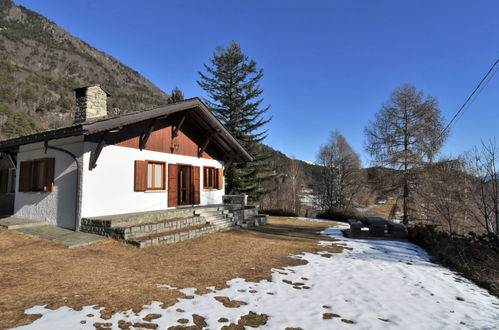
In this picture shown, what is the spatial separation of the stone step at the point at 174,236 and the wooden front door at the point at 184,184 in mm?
2923

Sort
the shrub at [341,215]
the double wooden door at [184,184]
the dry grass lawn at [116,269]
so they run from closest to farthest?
1. the dry grass lawn at [116,269]
2. the double wooden door at [184,184]
3. the shrub at [341,215]

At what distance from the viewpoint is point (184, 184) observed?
43.1ft

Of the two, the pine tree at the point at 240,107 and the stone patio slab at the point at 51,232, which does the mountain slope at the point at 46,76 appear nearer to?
the pine tree at the point at 240,107

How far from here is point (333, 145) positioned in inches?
1054

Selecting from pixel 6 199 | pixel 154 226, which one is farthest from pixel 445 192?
pixel 6 199

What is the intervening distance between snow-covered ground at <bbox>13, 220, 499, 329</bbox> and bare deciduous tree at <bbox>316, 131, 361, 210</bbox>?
1935cm

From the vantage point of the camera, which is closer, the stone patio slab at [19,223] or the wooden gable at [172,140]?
the stone patio slab at [19,223]

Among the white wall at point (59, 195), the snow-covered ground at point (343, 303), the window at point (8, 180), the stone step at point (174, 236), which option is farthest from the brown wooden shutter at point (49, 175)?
the snow-covered ground at point (343, 303)

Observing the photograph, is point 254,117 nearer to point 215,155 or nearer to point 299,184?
point 215,155

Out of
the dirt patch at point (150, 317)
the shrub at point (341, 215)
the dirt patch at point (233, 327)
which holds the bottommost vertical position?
the shrub at point (341, 215)

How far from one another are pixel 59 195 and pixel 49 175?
88 cm

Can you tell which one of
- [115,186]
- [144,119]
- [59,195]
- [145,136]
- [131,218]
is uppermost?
[144,119]

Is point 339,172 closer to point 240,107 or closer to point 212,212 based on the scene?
point 240,107

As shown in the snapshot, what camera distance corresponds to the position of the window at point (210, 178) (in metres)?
13.8
